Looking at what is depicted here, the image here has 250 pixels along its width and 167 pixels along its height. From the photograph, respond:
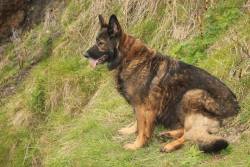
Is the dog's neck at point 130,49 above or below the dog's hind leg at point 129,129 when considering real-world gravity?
above

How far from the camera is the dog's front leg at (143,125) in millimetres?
6676

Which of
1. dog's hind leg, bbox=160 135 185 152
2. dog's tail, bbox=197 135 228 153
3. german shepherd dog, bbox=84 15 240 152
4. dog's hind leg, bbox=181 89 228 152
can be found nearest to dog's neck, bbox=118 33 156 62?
german shepherd dog, bbox=84 15 240 152

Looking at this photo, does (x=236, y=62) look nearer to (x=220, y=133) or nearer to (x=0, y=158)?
(x=220, y=133)

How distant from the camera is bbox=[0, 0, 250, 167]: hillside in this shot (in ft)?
22.5

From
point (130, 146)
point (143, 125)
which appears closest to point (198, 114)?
point (143, 125)

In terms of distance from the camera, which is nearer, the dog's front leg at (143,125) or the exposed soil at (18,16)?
the dog's front leg at (143,125)

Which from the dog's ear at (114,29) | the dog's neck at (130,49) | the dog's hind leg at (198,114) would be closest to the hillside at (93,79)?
the dog's hind leg at (198,114)

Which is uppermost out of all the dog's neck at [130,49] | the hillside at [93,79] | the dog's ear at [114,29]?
the dog's ear at [114,29]

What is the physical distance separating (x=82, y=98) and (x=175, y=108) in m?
3.27

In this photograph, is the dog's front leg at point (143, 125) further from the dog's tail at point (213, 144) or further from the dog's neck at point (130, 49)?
the dog's tail at point (213, 144)

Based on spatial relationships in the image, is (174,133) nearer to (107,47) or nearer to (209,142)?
(209,142)

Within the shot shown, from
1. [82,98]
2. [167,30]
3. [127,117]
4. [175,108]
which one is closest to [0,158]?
[82,98]

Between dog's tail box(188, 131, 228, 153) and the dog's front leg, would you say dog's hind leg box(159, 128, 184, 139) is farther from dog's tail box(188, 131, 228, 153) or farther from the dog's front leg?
dog's tail box(188, 131, 228, 153)

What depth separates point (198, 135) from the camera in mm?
6234
